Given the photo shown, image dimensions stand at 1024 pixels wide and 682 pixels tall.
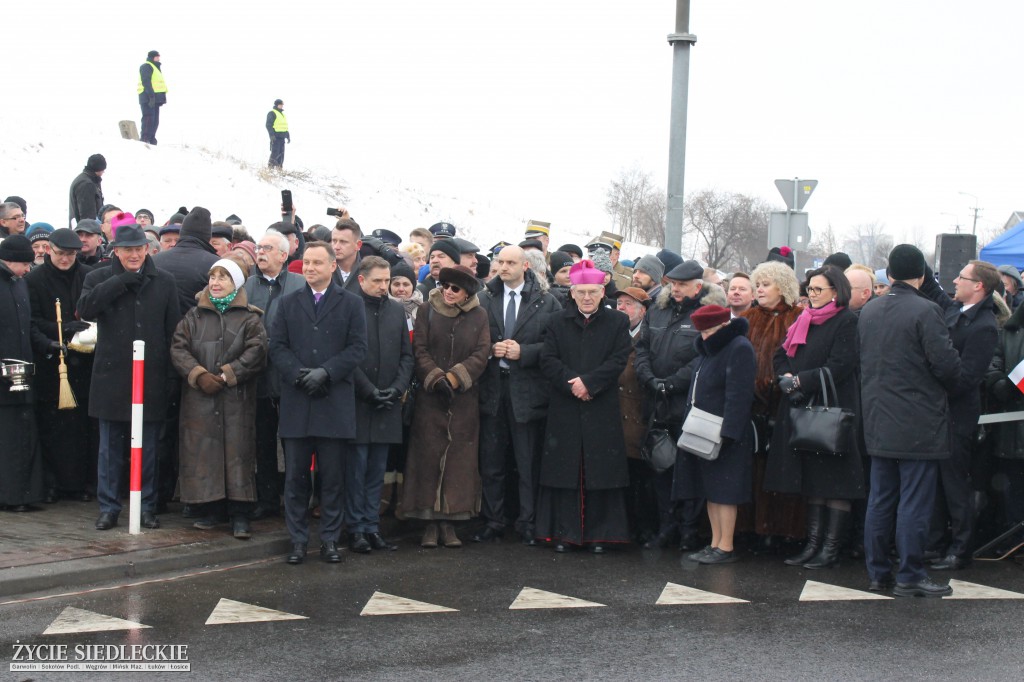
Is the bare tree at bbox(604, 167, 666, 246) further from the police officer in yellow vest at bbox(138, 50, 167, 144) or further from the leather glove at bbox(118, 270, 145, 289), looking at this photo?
the leather glove at bbox(118, 270, 145, 289)

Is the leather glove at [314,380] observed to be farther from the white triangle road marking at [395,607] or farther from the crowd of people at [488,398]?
the white triangle road marking at [395,607]

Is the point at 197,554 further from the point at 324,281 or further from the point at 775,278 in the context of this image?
the point at 775,278

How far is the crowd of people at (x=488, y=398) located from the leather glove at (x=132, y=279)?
0.04 metres

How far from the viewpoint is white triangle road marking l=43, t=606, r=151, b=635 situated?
645 cm

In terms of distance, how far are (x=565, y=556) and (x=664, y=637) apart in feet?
7.88

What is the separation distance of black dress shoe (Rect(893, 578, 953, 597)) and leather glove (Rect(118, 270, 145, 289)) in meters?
5.96

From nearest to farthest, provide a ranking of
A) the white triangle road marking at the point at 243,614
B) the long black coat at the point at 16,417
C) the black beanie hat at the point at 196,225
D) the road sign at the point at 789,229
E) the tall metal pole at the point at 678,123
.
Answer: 1. the white triangle road marking at the point at 243,614
2. the long black coat at the point at 16,417
3. the black beanie hat at the point at 196,225
4. the tall metal pole at the point at 678,123
5. the road sign at the point at 789,229

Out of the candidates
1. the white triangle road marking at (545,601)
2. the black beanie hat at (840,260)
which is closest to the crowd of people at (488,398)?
the black beanie hat at (840,260)

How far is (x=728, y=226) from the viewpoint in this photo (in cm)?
5953

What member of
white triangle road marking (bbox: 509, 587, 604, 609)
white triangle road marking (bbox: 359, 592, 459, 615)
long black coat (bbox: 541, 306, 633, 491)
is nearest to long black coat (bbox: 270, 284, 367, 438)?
white triangle road marking (bbox: 359, 592, 459, 615)

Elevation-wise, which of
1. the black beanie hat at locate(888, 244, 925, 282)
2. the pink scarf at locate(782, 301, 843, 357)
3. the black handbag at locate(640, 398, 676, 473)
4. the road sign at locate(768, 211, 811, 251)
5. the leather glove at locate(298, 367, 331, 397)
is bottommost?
the black handbag at locate(640, 398, 676, 473)

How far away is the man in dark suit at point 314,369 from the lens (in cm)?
841

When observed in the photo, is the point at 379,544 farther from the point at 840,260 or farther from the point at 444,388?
the point at 840,260

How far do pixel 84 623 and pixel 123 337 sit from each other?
9.73ft
